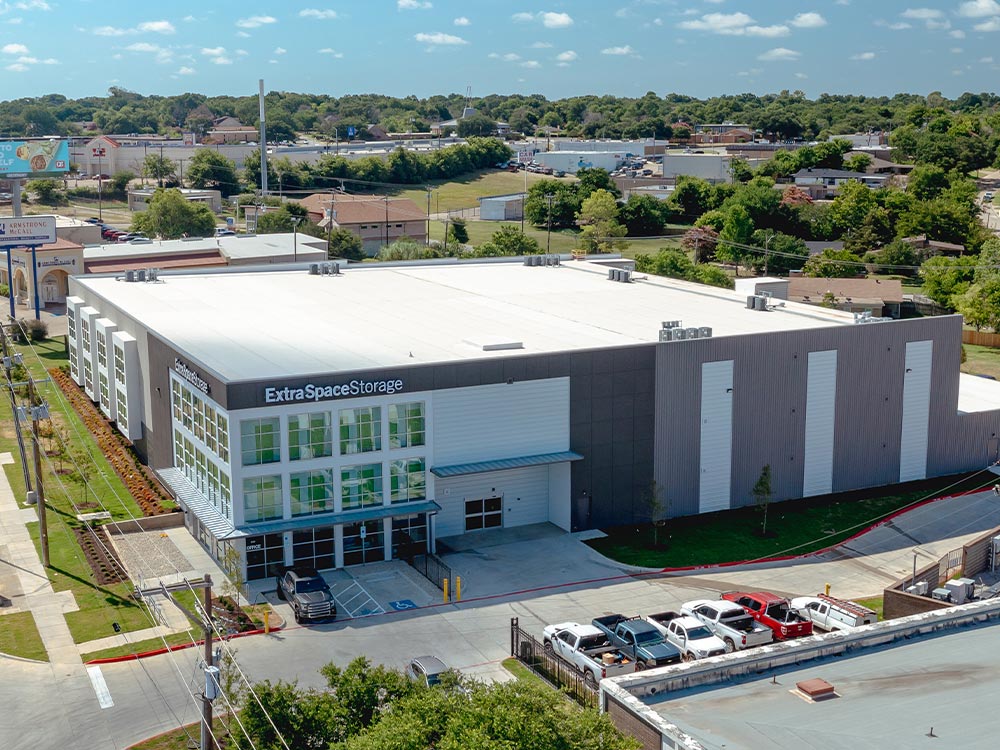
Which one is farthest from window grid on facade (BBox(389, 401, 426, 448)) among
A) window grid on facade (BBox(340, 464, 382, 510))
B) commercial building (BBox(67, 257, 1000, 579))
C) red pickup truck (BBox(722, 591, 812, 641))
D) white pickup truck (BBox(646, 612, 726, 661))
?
red pickup truck (BBox(722, 591, 812, 641))

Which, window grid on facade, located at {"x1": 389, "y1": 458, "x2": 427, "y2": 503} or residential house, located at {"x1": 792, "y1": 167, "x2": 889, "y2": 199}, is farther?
residential house, located at {"x1": 792, "y1": 167, "x2": 889, "y2": 199}

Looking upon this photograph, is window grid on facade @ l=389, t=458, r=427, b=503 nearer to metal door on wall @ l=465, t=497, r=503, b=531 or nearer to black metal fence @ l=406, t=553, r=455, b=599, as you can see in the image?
black metal fence @ l=406, t=553, r=455, b=599

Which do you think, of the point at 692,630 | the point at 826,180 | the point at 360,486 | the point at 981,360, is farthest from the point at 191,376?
the point at 826,180

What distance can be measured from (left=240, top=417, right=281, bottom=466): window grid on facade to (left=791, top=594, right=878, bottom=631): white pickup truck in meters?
20.3

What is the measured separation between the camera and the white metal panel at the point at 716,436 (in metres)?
53.7

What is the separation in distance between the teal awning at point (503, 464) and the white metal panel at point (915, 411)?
18277 mm

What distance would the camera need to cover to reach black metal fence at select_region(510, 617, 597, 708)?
3575 cm

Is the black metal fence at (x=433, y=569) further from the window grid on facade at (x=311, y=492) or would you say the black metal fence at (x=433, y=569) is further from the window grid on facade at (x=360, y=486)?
the window grid on facade at (x=311, y=492)

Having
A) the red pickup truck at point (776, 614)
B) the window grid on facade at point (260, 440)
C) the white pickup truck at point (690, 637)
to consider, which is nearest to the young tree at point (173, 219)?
the window grid on facade at point (260, 440)

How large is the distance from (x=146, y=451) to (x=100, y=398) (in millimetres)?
11291

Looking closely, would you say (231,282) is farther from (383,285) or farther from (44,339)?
(44,339)

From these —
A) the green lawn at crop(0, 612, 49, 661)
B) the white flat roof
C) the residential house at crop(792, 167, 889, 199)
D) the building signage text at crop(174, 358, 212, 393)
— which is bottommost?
the green lawn at crop(0, 612, 49, 661)

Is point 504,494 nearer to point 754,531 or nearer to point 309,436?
point 309,436

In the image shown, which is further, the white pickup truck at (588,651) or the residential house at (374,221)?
the residential house at (374,221)
